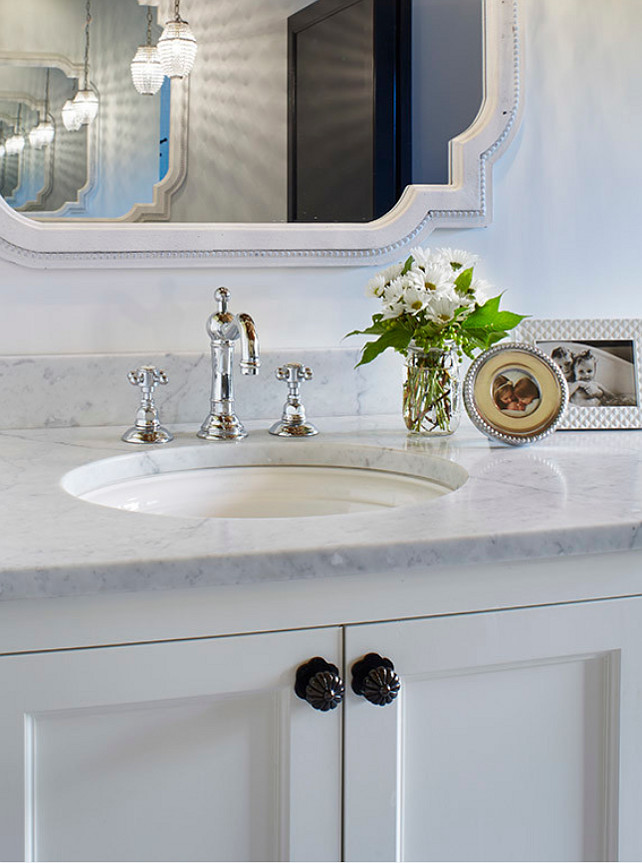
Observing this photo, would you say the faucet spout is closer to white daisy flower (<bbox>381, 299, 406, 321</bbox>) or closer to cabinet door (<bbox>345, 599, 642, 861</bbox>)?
white daisy flower (<bbox>381, 299, 406, 321</bbox>)

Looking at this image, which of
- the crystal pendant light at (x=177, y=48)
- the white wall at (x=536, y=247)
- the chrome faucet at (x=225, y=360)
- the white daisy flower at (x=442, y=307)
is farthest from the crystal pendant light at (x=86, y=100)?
the white daisy flower at (x=442, y=307)

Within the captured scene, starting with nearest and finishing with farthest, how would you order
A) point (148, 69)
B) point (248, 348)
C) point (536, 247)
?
point (248, 348)
point (148, 69)
point (536, 247)

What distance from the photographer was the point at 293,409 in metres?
1.36

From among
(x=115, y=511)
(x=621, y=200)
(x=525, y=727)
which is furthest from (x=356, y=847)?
(x=621, y=200)

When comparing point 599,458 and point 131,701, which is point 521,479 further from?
Answer: point 131,701

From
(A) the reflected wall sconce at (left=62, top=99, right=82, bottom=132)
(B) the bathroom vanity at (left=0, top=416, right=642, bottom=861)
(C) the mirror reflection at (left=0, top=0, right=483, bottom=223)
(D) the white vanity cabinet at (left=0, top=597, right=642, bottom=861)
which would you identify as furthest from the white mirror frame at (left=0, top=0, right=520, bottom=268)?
(D) the white vanity cabinet at (left=0, top=597, right=642, bottom=861)

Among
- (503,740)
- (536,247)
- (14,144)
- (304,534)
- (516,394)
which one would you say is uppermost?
(14,144)

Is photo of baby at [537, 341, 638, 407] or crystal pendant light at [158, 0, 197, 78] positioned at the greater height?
crystal pendant light at [158, 0, 197, 78]

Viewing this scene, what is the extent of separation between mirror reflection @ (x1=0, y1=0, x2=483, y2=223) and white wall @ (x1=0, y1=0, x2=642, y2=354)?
11 cm

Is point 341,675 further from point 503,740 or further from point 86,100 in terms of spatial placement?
point 86,100

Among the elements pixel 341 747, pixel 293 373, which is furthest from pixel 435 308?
pixel 341 747

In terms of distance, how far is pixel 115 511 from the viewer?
0.89m

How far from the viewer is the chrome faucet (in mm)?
1284

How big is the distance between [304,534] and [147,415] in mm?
550
